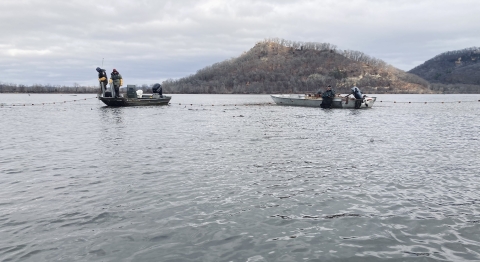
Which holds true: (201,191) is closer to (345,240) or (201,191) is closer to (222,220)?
(222,220)

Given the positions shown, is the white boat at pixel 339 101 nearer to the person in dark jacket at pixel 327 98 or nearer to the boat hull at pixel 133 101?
the person in dark jacket at pixel 327 98

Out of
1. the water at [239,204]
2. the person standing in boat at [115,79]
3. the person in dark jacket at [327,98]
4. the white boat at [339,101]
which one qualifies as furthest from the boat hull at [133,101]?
the water at [239,204]

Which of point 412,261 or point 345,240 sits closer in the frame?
point 412,261

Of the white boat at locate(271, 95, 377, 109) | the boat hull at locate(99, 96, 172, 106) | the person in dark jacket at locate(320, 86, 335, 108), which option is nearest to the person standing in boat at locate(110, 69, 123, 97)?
the boat hull at locate(99, 96, 172, 106)

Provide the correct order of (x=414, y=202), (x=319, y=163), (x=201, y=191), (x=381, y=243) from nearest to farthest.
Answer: (x=381, y=243) → (x=414, y=202) → (x=201, y=191) → (x=319, y=163)

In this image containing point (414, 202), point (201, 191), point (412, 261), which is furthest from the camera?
point (201, 191)

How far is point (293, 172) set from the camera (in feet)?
42.2

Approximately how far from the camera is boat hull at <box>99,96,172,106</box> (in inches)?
1905

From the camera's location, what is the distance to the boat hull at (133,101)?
4839 centimetres

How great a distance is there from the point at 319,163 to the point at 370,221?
6.36m

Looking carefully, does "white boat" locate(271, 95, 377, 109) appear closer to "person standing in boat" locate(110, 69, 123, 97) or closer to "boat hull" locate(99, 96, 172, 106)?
"boat hull" locate(99, 96, 172, 106)

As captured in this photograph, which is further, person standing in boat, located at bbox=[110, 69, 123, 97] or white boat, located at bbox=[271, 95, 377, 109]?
white boat, located at bbox=[271, 95, 377, 109]

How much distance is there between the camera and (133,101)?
167ft

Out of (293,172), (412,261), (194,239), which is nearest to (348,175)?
(293,172)
